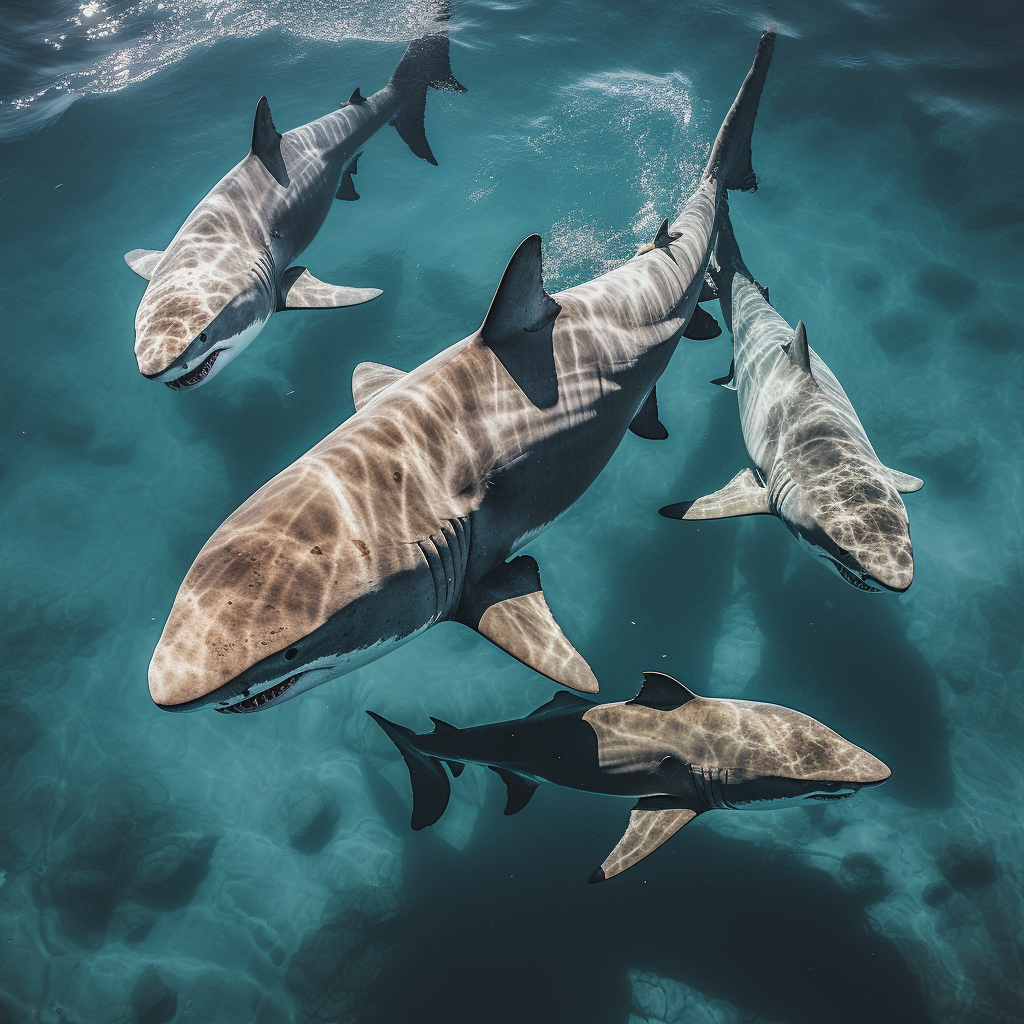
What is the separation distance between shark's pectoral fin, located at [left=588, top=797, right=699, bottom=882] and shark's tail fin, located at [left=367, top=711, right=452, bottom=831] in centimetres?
199

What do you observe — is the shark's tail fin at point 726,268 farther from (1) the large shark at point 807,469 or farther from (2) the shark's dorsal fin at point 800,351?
(2) the shark's dorsal fin at point 800,351

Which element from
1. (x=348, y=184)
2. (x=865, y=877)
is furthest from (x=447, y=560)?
(x=348, y=184)

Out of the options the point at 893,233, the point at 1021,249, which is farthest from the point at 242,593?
the point at 1021,249

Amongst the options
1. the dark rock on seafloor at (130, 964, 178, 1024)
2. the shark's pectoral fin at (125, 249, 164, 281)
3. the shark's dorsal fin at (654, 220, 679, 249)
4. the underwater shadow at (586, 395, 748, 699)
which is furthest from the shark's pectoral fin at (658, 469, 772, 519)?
A: the dark rock on seafloor at (130, 964, 178, 1024)

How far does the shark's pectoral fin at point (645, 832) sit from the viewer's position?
4.95 metres

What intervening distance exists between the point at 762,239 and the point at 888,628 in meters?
8.43

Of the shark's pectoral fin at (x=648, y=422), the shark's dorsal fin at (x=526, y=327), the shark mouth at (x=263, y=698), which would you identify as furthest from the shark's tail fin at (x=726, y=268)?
the shark mouth at (x=263, y=698)

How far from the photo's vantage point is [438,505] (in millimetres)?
3588

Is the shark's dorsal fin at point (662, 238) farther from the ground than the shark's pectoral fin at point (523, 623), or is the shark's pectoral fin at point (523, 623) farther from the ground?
the shark's dorsal fin at point (662, 238)

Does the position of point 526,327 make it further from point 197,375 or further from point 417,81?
point 417,81

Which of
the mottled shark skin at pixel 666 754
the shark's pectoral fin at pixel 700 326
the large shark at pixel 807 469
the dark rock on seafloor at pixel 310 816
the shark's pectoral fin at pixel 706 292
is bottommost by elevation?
the dark rock on seafloor at pixel 310 816

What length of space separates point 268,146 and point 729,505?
759 cm

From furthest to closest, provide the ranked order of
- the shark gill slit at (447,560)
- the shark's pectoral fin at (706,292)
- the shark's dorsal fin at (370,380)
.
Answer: the shark's pectoral fin at (706,292) < the shark's dorsal fin at (370,380) < the shark gill slit at (447,560)

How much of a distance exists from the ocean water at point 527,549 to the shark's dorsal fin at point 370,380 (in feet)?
14.3
